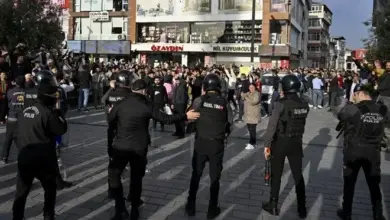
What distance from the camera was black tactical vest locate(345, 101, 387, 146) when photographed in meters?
5.27

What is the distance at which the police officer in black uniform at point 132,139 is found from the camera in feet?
16.2

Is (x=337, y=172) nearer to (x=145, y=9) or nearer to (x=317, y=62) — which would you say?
(x=145, y=9)

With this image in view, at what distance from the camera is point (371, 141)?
5312 millimetres

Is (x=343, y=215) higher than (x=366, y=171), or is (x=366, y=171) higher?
(x=366, y=171)

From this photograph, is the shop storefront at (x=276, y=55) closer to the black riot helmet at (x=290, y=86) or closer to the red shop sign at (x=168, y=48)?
the red shop sign at (x=168, y=48)

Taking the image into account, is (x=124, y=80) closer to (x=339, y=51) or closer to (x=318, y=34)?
(x=318, y=34)

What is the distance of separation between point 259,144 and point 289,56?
35.4 metres

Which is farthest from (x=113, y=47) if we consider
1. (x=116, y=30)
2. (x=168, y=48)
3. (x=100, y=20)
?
(x=100, y=20)

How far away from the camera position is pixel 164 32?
49219 millimetres

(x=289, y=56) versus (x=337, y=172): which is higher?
(x=289, y=56)

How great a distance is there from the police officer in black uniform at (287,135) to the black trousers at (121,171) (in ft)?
5.59

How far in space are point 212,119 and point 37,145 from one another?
2.11 m

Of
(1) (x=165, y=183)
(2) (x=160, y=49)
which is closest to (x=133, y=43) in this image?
(2) (x=160, y=49)

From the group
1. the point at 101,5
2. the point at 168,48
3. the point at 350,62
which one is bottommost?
the point at 168,48
